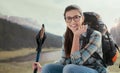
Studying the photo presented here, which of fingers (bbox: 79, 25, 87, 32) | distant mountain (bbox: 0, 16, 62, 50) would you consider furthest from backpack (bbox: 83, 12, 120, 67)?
distant mountain (bbox: 0, 16, 62, 50)

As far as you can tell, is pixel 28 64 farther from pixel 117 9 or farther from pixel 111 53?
pixel 111 53

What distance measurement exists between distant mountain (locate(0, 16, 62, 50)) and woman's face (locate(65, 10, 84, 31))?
1.38m

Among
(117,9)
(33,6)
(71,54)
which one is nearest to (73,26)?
(71,54)

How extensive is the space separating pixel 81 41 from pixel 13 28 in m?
1.54

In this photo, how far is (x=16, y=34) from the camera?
345cm

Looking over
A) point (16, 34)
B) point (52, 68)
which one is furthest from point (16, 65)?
point (52, 68)

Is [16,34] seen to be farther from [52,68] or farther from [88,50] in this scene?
[88,50]

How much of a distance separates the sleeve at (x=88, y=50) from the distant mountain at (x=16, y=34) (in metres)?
1.51

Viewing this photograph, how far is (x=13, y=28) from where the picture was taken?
11.3ft

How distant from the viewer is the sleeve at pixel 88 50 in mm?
1965

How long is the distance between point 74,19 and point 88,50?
0.70 feet

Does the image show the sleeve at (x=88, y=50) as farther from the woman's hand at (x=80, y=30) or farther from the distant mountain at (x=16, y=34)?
the distant mountain at (x=16, y=34)

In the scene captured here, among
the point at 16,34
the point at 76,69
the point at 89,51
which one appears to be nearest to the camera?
the point at 76,69

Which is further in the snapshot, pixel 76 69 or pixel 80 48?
pixel 80 48
